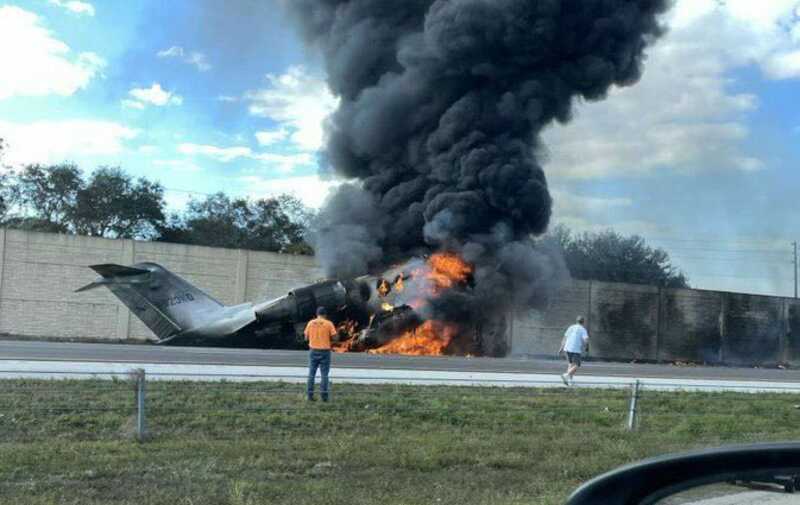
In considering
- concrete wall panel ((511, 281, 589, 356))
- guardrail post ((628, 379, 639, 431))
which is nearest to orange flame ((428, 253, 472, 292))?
concrete wall panel ((511, 281, 589, 356))

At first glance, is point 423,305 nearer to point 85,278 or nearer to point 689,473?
point 85,278

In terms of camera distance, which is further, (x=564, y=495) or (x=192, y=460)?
(x=192, y=460)

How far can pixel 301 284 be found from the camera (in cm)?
3966

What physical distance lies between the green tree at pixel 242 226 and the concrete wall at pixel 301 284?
15.9 metres

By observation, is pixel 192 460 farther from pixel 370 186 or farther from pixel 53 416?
pixel 370 186

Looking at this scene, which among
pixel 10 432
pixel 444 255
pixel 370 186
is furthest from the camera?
pixel 370 186

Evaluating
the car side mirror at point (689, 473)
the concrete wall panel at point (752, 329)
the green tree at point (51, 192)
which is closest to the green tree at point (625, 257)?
the concrete wall panel at point (752, 329)

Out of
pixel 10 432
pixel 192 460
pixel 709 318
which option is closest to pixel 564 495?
pixel 192 460

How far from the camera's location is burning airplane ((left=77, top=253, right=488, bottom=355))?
31.8 m

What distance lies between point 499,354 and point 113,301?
56.4 feet

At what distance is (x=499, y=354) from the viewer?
125ft

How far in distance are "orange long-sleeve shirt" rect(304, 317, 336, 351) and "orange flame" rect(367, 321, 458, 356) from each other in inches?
794

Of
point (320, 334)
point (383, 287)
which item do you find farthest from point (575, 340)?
point (383, 287)

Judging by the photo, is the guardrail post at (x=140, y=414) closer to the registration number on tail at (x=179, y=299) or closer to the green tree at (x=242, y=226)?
the registration number on tail at (x=179, y=299)
